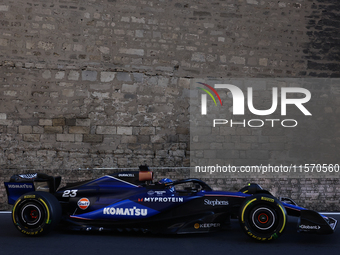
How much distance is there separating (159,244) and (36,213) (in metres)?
1.77

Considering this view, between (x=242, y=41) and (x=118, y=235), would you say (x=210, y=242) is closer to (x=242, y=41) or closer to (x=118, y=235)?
(x=118, y=235)

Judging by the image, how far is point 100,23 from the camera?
10.1 metres

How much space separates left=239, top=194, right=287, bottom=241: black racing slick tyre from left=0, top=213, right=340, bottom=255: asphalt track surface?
0.50 ft

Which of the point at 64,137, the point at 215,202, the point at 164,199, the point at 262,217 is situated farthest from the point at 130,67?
the point at 262,217

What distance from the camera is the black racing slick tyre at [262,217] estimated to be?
5047mm

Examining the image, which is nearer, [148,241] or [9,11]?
[148,241]

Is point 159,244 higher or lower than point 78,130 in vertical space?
lower

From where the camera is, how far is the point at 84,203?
563cm

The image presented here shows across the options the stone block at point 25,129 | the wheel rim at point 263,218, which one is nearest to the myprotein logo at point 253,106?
the stone block at point 25,129

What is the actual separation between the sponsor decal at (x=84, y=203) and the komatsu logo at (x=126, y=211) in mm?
293

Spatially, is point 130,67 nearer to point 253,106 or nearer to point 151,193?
point 253,106

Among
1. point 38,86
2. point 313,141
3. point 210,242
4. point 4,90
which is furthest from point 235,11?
point 210,242

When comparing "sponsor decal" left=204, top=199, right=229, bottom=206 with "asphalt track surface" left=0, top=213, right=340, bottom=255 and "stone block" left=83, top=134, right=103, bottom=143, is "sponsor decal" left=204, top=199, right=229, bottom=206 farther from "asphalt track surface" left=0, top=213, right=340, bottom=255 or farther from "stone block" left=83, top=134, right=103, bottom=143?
"stone block" left=83, top=134, right=103, bottom=143

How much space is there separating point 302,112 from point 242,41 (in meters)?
2.51
